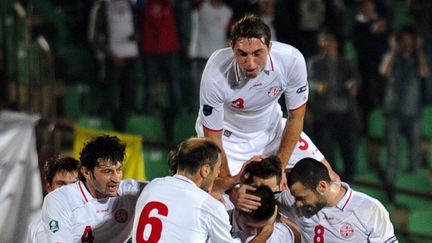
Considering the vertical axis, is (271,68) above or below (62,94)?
above

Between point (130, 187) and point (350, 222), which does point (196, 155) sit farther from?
point (350, 222)

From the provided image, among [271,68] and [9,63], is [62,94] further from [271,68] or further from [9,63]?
[271,68]

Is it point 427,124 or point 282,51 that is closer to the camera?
point 282,51

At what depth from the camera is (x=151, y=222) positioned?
5.54 m

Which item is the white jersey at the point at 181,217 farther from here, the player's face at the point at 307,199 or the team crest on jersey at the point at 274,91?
the team crest on jersey at the point at 274,91

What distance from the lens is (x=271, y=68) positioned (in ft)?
20.6

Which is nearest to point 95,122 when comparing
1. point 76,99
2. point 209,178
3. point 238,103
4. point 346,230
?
point 76,99

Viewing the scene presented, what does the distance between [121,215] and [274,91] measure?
107cm

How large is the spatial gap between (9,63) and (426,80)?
3924 mm

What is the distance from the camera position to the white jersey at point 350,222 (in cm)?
600

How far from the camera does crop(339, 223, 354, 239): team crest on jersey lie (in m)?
6.07

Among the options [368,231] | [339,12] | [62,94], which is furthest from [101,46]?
[368,231]

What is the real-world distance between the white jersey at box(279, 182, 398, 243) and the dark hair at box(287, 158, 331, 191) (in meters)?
0.23

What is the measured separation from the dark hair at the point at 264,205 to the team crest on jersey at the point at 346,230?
462 mm
